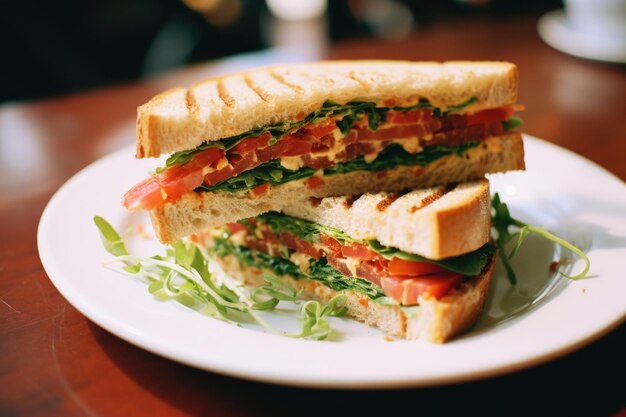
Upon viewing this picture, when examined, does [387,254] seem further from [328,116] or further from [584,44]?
[584,44]

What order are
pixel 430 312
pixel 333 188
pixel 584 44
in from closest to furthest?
pixel 430 312, pixel 333 188, pixel 584 44

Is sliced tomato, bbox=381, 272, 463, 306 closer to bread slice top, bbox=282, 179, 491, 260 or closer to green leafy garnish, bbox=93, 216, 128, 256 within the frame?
bread slice top, bbox=282, 179, 491, 260

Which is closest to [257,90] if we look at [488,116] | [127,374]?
[488,116]

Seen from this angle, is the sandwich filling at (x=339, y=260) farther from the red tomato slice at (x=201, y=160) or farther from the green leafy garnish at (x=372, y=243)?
the red tomato slice at (x=201, y=160)

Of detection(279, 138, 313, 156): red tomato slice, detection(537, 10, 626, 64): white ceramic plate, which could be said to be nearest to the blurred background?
detection(537, 10, 626, 64): white ceramic plate

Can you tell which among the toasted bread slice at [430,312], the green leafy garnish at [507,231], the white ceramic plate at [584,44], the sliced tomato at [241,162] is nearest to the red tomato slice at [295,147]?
the sliced tomato at [241,162]
